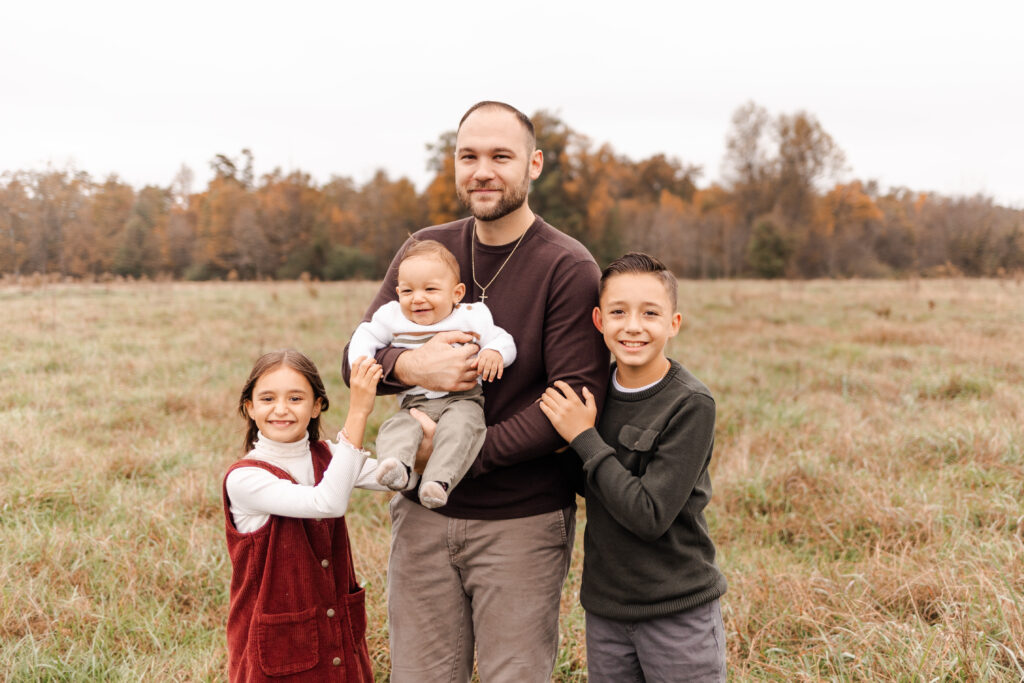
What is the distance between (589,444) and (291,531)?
999 mm

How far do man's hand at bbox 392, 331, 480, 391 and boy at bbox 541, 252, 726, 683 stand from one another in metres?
0.28

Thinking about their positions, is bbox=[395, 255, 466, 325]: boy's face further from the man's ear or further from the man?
the man's ear

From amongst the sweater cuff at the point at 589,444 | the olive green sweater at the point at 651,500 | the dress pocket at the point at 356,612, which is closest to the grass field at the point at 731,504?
the dress pocket at the point at 356,612

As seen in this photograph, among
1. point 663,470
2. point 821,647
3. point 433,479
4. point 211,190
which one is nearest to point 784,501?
point 821,647

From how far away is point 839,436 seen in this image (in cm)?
561

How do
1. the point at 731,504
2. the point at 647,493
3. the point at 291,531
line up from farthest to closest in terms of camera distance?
the point at 731,504 → the point at 291,531 → the point at 647,493

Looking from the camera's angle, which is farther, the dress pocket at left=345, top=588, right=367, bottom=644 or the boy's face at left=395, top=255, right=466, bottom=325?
the dress pocket at left=345, top=588, right=367, bottom=644

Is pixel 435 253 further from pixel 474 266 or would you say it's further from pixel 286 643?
pixel 286 643

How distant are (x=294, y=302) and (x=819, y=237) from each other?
3029 cm

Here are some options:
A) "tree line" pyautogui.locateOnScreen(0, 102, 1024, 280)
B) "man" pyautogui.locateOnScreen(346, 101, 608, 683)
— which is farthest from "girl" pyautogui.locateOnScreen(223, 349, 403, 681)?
"tree line" pyautogui.locateOnScreen(0, 102, 1024, 280)

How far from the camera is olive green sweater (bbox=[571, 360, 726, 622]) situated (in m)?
2.04

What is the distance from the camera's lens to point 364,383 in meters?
2.14

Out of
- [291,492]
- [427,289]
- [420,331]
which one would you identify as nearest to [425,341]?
[420,331]

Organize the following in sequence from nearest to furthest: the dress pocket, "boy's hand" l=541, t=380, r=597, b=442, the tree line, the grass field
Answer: "boy's hand" l=541, t=380, r=597, b=442 < the dress pocket < the grass field < the tree line
